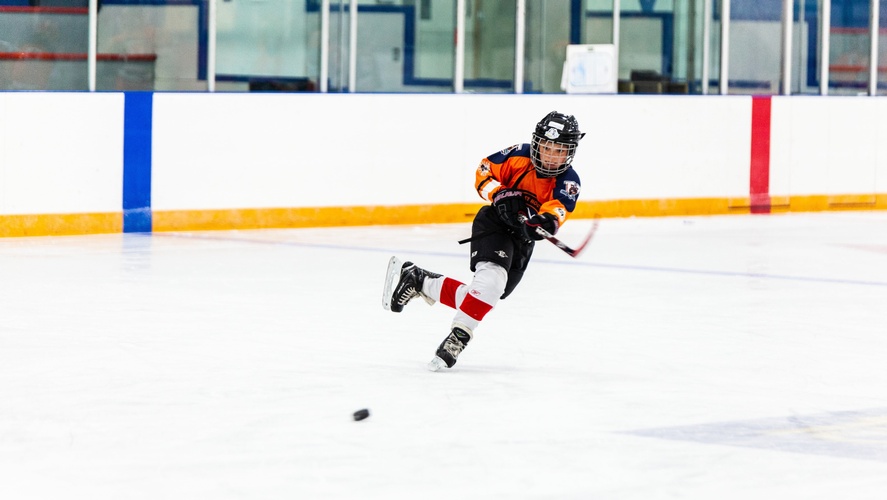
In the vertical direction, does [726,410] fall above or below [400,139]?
below

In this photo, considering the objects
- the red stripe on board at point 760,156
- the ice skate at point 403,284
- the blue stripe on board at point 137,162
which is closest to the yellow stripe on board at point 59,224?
the blue stripe on board at point 137,162

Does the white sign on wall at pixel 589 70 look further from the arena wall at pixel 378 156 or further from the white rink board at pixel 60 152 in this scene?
the white rink board at pixel 60 152

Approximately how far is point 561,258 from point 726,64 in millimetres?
4737

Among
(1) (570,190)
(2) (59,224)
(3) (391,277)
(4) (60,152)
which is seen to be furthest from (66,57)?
(1) (570,190)

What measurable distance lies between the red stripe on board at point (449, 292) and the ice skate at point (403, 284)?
94 mm

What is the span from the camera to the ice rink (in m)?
3.84

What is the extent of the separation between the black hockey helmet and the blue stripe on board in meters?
5.47

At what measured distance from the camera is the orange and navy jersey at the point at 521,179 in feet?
18.3

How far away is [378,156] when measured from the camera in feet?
38.0

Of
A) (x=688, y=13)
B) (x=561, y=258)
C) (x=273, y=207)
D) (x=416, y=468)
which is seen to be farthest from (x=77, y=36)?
(x=416, y=468)

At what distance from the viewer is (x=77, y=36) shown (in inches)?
414

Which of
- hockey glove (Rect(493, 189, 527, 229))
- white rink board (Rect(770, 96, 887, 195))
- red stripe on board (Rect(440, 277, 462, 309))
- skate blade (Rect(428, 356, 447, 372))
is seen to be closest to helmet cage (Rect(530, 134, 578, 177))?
hockey glove (Rect(493, 189, 527, 229))

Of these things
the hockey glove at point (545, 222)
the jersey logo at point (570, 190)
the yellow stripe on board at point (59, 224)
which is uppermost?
the jersey logo at point (570, 190)

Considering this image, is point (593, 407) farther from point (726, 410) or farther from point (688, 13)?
point (688, 13)
